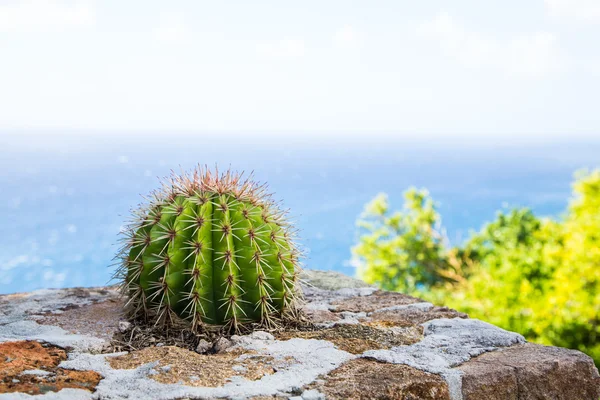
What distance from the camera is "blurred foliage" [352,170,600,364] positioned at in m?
5.39

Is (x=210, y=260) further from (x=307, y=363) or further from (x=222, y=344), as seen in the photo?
(x=307, y=363)

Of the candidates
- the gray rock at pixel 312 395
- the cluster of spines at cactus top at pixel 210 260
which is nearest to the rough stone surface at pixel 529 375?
the gray rock at pixel 312 395

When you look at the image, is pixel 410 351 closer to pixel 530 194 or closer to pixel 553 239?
pixel 553 239

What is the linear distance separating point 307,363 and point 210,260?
604mm

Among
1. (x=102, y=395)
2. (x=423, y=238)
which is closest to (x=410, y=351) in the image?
(x=102, y=395)

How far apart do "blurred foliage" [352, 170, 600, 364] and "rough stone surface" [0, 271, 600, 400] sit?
10.3 feet

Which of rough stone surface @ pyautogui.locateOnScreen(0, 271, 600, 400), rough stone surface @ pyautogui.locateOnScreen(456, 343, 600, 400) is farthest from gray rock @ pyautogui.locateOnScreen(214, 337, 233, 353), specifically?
rough stone surface @ pyautogui.locateOnScreen(456, 343, 600, 400)

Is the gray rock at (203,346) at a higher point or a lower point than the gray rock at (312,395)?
lower

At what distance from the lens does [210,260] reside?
2.39 metres

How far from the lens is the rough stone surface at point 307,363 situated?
5.95ft

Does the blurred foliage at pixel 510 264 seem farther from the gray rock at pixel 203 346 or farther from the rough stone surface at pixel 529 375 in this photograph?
the gray rock at pixel 203 346

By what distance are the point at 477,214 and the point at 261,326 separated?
17706 mm

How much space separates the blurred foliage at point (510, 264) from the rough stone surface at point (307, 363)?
10.3ft

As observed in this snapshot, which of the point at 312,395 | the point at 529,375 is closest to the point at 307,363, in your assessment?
the point at 312,395
